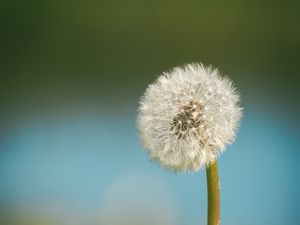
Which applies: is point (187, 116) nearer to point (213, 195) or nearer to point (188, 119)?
point (188, 119)

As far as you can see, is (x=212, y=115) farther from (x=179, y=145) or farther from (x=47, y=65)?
(x=47, y=65)

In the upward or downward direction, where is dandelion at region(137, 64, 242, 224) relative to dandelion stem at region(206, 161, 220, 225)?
upward

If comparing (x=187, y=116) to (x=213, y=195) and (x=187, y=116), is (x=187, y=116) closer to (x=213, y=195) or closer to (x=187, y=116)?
(x=187, y=116)

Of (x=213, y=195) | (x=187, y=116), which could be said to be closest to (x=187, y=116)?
(x=187, y=116)

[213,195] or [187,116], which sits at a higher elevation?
[187,116]
